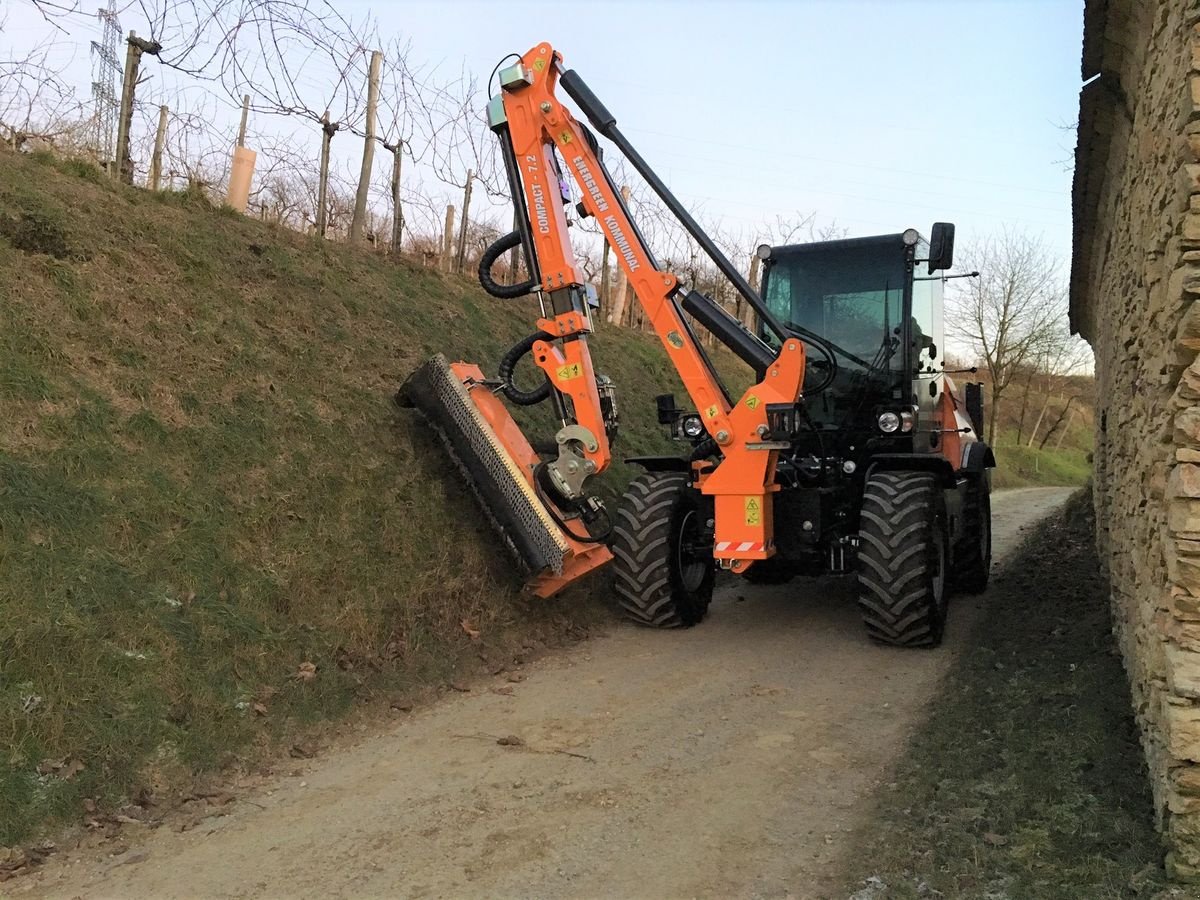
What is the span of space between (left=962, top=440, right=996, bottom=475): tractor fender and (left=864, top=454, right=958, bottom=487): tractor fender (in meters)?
1.96

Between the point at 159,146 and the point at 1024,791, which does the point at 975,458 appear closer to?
the point at 1024,791

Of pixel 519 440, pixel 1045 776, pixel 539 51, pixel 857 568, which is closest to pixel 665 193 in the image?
pixel 539 51

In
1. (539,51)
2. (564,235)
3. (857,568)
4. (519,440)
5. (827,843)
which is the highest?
(539,51)

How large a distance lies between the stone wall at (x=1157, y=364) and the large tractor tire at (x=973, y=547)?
1.88m

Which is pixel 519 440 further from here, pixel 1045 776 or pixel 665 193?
pixel 1045 776

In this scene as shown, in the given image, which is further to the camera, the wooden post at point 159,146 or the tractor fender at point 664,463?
the wooden post at point 159,146

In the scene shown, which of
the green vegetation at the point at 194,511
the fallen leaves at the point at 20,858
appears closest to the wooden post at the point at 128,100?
the green vegetation at the point at 194,511

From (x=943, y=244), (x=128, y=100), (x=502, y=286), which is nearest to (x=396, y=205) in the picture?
(x=128, y=100)

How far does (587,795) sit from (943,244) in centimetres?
466

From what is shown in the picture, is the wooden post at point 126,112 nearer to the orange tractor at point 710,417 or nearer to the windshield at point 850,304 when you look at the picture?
the orange tractor at point 710,417

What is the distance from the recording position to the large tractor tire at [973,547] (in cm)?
841

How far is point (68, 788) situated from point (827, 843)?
3.26 m

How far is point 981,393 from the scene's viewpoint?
1030cm

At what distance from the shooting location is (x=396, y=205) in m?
12.1
